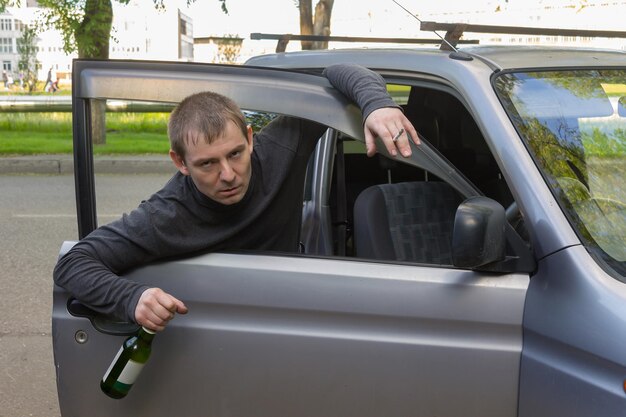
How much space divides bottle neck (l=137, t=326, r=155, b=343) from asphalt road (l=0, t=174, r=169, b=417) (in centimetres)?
184

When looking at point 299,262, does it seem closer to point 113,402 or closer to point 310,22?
point 113,402

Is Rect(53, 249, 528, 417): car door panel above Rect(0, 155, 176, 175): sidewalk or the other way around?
above

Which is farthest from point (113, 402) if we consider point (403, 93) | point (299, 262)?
point (403, 93)

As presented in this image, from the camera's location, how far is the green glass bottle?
2439 millimetres

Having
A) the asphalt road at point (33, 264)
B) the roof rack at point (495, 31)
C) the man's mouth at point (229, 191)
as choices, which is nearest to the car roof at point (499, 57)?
the roof rack at point (495, 31)

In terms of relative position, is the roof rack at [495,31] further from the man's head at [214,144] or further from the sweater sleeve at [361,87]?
the man's head at [214,144]

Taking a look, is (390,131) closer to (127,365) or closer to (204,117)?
(204,117)

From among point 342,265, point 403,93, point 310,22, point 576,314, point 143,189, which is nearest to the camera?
point 576,314

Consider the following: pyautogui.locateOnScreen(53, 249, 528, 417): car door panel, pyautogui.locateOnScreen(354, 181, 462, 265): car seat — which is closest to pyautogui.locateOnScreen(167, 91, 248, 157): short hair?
pyautogui.locateOnScreen(53, 249, 528, 417): car door panel

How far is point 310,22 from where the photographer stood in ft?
47.2

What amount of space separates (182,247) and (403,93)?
4.64ft

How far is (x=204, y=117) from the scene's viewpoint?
2.51m

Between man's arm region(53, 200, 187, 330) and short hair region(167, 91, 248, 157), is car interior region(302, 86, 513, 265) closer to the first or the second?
short hair region(167, 91, 248, 157)

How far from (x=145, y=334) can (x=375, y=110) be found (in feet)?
2.80
